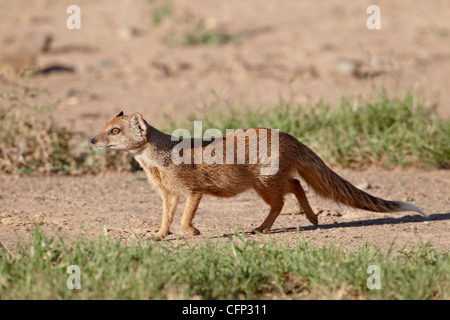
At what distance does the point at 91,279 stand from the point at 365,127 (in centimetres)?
457

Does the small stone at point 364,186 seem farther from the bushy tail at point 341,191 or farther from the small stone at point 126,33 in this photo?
the small stone at point 126,33

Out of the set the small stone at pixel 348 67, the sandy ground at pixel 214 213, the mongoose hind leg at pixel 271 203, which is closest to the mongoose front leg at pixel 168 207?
the sandy ground at pixel 214 213

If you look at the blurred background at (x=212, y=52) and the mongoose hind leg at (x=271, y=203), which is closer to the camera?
the mongoose hind leg at (x=271, y=203)

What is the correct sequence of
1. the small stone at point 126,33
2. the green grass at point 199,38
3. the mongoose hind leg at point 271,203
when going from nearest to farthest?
1. the mongoose hind leg at point 271,203
2. the green grass at point 199,38
3. the small stone at point 126,33

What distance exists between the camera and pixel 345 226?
5316 mm

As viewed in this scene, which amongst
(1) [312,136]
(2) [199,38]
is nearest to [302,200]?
(1) [312,136]

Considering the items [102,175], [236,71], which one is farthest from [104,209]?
[236,71]

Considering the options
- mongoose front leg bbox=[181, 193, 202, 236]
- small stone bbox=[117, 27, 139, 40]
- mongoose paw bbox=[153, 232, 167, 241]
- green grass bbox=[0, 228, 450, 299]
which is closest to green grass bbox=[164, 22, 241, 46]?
small stone bbox=[117, 27, 139, 40]

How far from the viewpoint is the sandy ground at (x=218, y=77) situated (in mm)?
5469

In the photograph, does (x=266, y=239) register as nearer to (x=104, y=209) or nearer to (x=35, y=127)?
(x=104, y=209)

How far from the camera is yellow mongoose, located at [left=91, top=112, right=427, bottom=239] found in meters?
4.90

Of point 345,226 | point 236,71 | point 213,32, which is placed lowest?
point 345,226

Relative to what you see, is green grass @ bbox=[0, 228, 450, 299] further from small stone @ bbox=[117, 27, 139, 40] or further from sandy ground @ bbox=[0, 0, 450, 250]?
small stone @ bbox=[117, 27, 139, 40]

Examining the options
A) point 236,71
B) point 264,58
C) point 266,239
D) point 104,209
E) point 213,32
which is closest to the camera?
point 266,239
